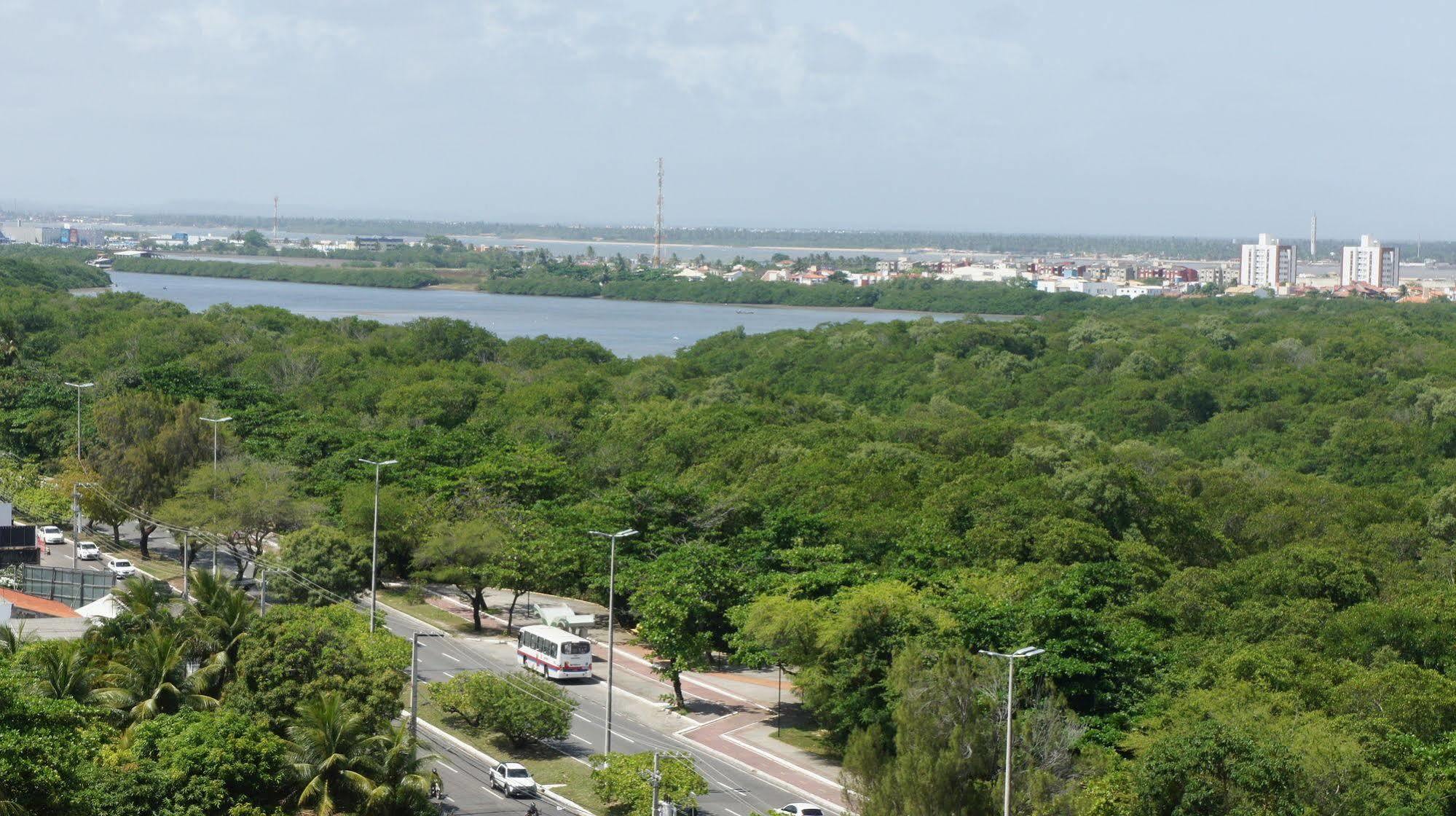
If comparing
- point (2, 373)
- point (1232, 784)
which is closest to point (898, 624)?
point (1232, 784)

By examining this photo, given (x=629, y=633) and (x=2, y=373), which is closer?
(x=629, y=633)

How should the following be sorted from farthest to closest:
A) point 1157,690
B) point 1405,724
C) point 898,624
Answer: point 898,624, point 1157,690, point 1405,724

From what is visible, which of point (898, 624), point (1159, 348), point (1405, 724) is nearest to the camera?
point (1405, 724)

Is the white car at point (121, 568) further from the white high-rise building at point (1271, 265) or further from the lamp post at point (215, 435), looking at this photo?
the white high-rise building at point (1271, 265)

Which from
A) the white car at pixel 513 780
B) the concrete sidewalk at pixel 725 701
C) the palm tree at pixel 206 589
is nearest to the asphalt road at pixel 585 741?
the white car at pixel 513 780

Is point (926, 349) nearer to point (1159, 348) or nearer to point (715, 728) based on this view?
point (1159, 348)

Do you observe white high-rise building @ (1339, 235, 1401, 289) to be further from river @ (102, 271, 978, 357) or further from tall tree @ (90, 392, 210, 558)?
tall tree @ (90, 392, 210, 558)

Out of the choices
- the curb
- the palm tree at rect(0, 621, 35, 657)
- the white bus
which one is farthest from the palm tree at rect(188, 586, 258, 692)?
the white bus
